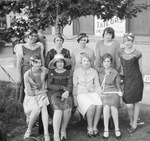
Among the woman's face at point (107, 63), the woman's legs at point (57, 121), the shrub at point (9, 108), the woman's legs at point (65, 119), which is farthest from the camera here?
the shrub at point (9, 108)

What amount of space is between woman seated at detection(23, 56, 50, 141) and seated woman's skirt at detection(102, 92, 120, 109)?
95cm

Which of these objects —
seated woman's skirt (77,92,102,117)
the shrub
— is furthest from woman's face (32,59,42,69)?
the shrub

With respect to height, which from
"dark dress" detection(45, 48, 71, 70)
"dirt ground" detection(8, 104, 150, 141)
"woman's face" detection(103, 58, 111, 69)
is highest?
"dark dress" detection(45, 48, 71, 70)

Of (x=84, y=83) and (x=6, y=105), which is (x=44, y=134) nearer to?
(x=84, y=83)

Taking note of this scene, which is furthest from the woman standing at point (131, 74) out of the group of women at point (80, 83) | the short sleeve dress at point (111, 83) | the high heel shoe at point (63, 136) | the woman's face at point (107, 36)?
the high heel shoe at point (63, 136)

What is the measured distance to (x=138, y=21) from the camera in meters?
10.1

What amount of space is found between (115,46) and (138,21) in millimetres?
4875

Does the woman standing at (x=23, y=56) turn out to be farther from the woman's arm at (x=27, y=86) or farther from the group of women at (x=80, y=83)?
the woman's arm at (x=27, y=86)

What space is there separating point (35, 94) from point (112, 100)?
1265mm

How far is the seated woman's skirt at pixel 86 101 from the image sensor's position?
5.11 m

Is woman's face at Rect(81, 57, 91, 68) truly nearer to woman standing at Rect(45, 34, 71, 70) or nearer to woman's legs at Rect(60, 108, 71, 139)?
woman standing at Rect(45, 34, 71, 70)

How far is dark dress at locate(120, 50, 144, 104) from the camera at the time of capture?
5.26m

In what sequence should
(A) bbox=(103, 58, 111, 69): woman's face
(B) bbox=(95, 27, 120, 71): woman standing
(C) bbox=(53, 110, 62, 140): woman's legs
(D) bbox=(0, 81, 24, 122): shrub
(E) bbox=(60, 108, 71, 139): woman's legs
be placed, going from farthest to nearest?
(D) bbox=(0, 81, 24, 122): shrub, (B) bbox=(95, 27, 120, 71): woman standing, (A) bbox=(103, 58, 111, 69): woman's face, (E) bbox=(60, 108, 71, 139): woman's legs, (C) bbox=(53, 110, 62, 140): woman's legs

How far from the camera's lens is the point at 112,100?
5.16 metres
